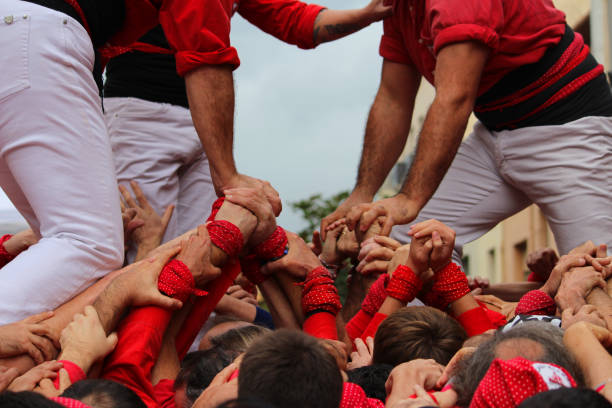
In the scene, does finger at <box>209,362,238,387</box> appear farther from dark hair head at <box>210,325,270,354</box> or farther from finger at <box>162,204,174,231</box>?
finger at <box>162,204,174,231</box>

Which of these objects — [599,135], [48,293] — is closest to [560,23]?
[599,135]

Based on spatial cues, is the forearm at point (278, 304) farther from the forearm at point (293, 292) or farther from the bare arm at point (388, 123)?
the bare arm at point (388, 123)

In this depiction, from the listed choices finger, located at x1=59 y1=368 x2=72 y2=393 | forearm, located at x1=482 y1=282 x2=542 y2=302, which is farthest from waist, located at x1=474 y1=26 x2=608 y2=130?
finger, located at x1=59 y1=368 x2=72 y2=393

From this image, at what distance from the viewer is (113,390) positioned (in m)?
1.74

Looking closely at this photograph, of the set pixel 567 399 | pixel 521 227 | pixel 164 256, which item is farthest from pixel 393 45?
pixel 521 227

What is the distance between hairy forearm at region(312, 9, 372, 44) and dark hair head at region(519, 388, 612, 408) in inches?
112

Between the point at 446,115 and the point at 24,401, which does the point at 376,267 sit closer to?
the point at 446,115

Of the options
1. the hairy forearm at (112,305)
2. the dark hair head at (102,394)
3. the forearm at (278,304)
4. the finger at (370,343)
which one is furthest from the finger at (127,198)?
the dark hair head at (102,394)

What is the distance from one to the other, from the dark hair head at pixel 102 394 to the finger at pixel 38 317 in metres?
0.44

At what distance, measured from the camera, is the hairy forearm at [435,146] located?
3.20 m

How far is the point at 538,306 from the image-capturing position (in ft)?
8.53

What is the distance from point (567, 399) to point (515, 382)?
25 centimetres

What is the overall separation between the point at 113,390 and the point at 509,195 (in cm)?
246

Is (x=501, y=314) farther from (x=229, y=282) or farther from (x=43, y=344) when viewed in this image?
(x=43, y=344)
